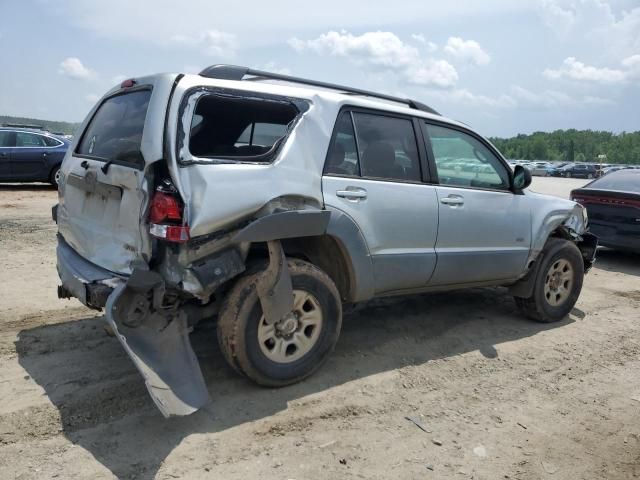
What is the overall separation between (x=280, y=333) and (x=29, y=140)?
12607 mm

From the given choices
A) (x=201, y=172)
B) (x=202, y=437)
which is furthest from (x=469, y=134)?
(x=202, y=437)

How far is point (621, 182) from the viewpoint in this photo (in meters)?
8.99

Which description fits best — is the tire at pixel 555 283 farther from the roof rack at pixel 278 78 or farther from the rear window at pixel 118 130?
the rear window at pixel 118 130

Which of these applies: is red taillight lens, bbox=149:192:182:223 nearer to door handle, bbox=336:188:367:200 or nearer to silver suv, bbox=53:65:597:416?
silver suv, bbox=53:65:597:416

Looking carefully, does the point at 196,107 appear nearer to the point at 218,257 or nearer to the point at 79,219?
the point at 218,257

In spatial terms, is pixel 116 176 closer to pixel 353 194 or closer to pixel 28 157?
pixel 353 194

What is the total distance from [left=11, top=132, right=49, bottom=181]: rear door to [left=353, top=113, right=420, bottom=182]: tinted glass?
12074 mm

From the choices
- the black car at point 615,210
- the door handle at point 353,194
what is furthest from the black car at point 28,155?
the black car at point 615,210

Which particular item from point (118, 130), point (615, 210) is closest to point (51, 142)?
point (118, 130)

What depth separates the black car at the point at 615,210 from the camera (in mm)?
8188

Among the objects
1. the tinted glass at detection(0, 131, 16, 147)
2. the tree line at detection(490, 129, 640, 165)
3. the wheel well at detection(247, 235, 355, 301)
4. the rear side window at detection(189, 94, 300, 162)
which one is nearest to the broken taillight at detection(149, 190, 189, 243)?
the rear side window at detection(189, 94, 300, 162)

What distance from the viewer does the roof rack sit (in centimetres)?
352

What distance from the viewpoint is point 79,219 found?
12.5ft

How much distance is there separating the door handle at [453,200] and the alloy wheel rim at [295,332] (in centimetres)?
145
